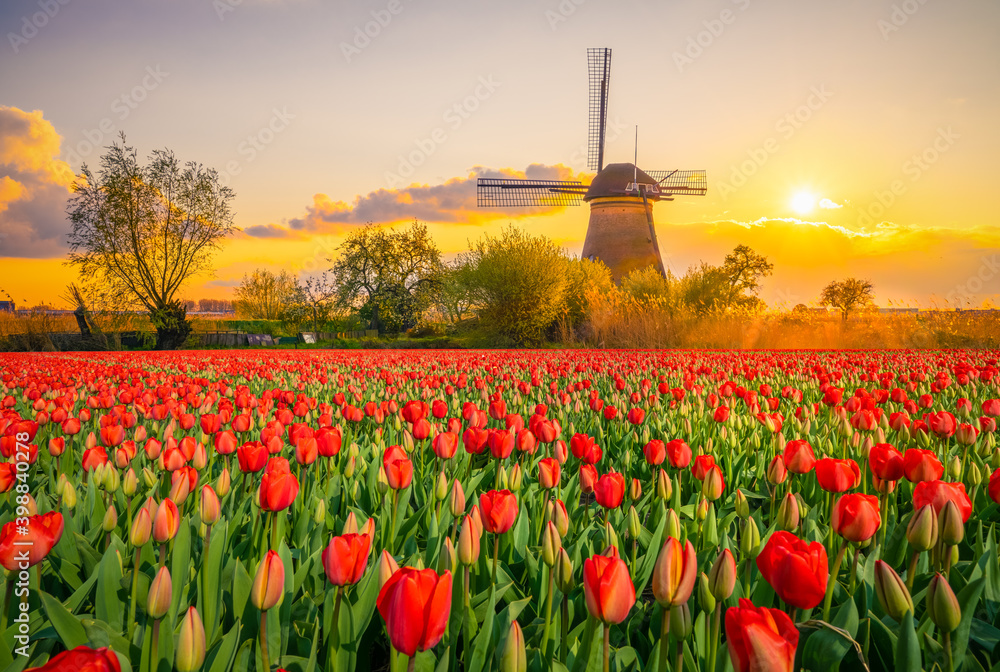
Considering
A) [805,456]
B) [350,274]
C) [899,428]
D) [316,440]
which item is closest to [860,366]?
[899,428]

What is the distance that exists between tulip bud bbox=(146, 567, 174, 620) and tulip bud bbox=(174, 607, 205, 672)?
138mm

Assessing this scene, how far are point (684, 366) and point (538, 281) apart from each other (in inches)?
643

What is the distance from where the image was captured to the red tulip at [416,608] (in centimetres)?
83

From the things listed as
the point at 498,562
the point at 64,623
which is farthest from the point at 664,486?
the point at 64,623

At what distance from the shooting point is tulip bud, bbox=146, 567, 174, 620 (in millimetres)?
1055

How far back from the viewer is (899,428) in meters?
2.78

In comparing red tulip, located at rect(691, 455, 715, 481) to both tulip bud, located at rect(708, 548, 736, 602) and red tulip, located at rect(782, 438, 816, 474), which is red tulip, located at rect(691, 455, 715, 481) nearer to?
red tulip, located at rect(782, 438, 816, 474)

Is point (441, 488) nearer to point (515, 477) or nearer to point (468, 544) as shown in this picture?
point (515, 477)

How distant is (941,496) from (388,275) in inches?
1461

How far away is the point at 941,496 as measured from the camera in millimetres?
1369

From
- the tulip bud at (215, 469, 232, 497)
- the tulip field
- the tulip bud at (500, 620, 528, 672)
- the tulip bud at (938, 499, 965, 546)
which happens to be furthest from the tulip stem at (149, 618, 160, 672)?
the tulip bud at (938, 499, 965, 546)

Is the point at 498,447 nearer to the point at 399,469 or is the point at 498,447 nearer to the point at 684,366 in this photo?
the point at 399,469

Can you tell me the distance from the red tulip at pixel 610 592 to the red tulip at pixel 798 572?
294 mm

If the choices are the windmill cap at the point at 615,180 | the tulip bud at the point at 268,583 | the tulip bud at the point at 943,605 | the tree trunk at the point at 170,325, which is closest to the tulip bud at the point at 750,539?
the tulip bud at the point at 943,605
